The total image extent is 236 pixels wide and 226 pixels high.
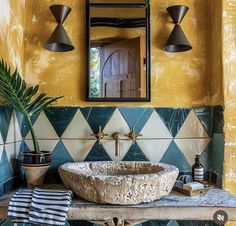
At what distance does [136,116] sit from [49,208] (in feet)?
2.42

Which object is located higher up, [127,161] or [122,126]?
[122,126]

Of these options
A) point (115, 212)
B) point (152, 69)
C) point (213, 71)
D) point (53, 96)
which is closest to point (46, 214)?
point (115, 212)

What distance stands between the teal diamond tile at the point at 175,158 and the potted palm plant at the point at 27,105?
0.67 m

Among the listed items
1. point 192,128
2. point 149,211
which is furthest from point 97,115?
point 149,211

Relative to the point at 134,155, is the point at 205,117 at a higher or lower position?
higher

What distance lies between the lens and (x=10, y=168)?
4.83 feet

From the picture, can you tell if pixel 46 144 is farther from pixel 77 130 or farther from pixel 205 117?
pixel 205 117

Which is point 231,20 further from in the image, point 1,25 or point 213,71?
point 1,25

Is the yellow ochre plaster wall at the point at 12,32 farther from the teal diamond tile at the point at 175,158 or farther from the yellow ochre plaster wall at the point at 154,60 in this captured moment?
the teal diamond tile at the point at 175,158

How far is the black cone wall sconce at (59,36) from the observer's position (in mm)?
1556

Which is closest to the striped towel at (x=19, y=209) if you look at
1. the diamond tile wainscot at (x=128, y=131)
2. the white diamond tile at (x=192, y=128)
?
the diamond tile wainscot at (x=128, y=131)

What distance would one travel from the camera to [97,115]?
1.65 metres

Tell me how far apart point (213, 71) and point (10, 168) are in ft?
4.06

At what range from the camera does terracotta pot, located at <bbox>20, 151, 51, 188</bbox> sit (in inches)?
55.7
